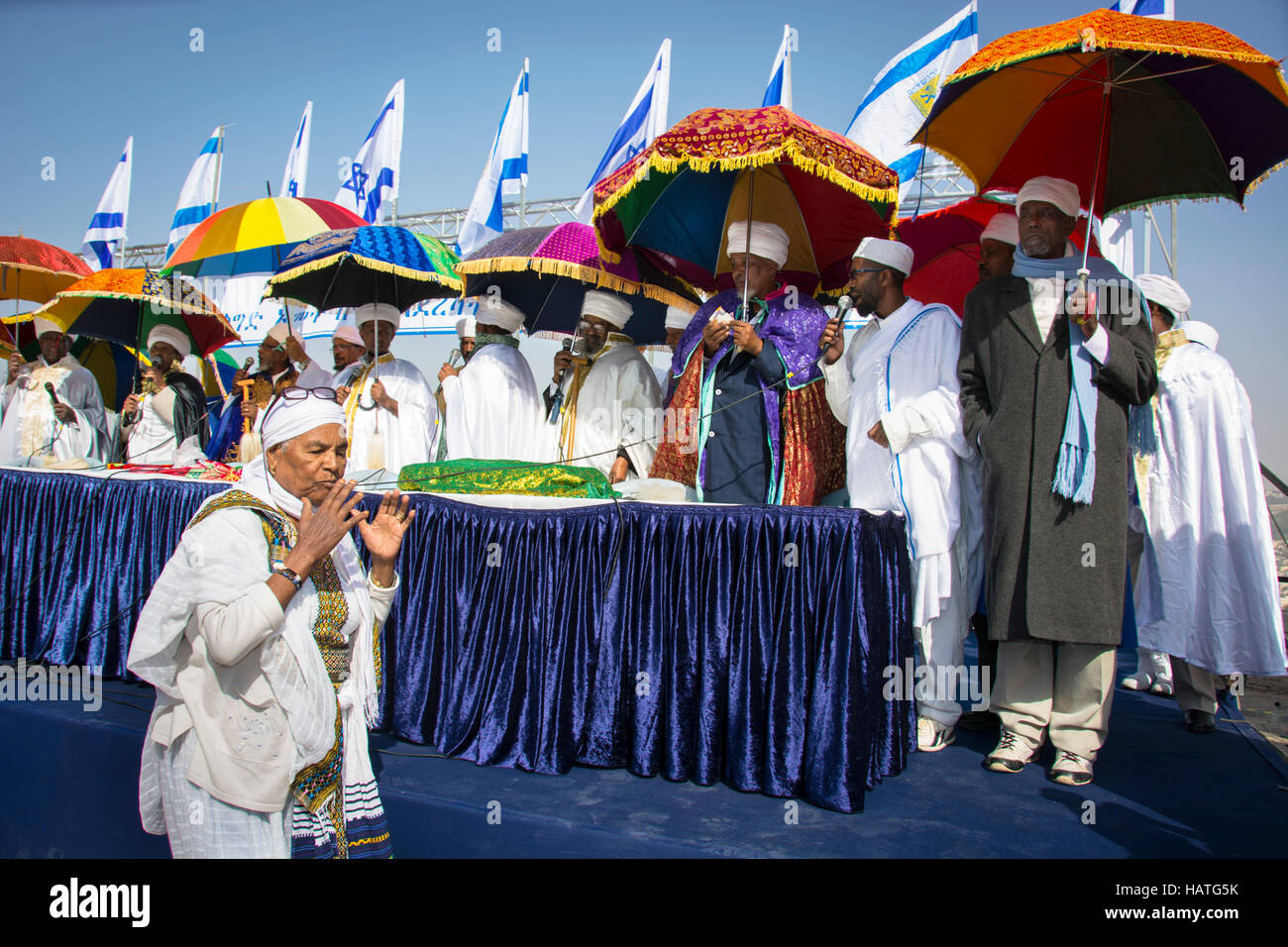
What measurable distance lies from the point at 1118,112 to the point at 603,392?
259 centimetres

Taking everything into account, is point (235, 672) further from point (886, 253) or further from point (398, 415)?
point (398, 415)

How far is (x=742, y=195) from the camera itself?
14.3 ft

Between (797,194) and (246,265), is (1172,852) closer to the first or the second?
(797,194)

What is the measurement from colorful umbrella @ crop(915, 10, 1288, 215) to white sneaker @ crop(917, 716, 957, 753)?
1.97m

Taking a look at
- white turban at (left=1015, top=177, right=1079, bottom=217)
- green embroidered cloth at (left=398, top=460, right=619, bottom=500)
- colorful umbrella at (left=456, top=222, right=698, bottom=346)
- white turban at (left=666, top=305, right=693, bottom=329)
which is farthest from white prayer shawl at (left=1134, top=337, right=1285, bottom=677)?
white turban at (left=666, top=305, right=693, bottom=329)

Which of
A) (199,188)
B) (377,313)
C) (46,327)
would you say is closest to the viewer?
(377,313)

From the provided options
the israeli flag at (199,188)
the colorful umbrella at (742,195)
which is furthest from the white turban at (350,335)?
the israeli flag at (199,188)

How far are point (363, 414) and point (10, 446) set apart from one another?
12.1 ft

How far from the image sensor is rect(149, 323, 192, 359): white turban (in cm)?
654

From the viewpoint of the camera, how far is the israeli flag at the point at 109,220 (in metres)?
13.7

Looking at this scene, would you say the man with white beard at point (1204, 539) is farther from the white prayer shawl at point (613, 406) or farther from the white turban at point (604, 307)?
the white turban at point (604, 307)

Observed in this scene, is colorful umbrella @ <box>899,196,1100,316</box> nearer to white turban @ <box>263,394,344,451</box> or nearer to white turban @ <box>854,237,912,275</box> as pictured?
white turban @ <box>854,237,912,275</box>

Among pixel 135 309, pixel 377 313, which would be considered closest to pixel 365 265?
pixel 377 313

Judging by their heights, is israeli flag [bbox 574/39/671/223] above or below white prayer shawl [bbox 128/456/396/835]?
above
